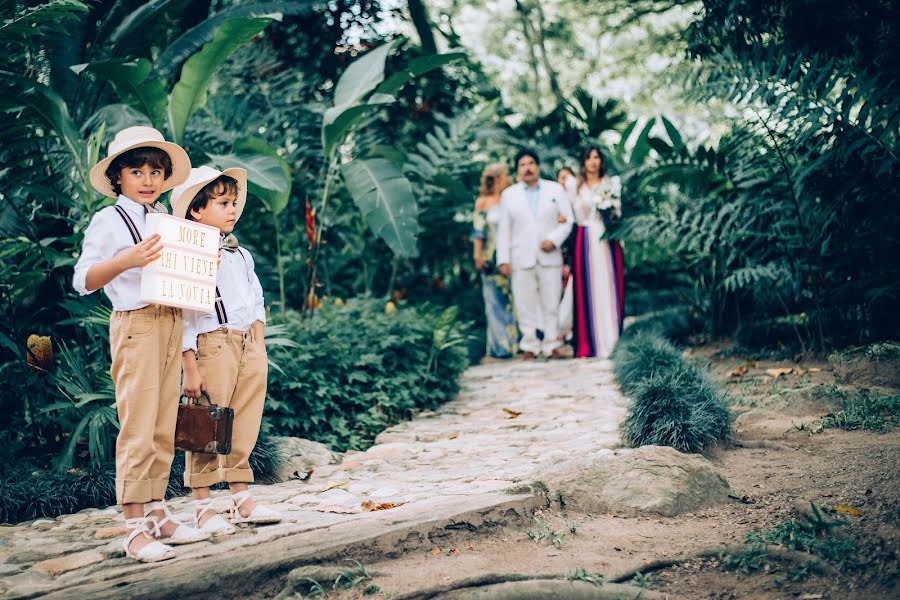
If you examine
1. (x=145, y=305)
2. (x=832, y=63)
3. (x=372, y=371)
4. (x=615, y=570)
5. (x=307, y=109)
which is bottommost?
(x=615, y=570)

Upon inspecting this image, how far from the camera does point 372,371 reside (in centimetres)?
621

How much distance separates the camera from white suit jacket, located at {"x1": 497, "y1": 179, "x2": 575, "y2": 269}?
347 inches

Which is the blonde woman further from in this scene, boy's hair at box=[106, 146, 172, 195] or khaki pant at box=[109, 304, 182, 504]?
khaki pant at box=[109, 304, 182, 504]

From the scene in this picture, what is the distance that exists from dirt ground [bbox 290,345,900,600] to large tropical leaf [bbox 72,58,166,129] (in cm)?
363

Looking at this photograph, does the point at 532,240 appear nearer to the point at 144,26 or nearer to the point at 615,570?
the point at 144,26

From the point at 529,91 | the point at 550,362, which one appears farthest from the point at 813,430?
the point at 529,91

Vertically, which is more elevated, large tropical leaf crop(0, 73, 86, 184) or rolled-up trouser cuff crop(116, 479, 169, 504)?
large tropical leaf crop(0, 73, 86, 184)

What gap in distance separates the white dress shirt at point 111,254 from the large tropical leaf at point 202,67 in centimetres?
253

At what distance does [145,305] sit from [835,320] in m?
5.32

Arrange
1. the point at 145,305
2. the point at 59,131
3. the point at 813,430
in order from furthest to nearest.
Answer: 1. the point at 59,131
2. the point at 813,430
3. the point at 145,305

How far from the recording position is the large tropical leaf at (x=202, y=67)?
17.7ft

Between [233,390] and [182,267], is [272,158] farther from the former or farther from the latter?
[182,267]

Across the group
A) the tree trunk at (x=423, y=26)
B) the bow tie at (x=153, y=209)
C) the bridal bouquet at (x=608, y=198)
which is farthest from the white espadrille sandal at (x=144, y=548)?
the tree trunk at (x=423, y=26)

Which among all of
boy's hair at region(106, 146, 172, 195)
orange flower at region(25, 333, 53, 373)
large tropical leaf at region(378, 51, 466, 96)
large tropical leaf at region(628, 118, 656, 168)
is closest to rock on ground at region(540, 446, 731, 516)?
boy's hair at region(106, 146, 172, 195)
